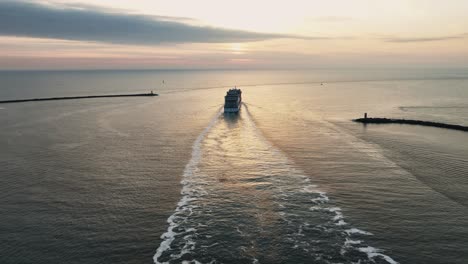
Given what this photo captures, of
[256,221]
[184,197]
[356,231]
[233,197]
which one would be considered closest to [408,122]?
[233,197]

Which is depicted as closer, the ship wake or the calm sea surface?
the ship wake

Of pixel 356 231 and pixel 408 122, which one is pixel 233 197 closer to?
pixel 356 231

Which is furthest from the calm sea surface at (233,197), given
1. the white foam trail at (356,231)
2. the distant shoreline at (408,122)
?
the distant shoreline at (408,122)

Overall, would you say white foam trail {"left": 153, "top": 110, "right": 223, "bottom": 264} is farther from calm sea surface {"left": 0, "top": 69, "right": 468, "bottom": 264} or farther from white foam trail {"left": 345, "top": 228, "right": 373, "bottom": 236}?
white foam trail {"left": 345, "top": 228, "right": 373, "bottom": 236}

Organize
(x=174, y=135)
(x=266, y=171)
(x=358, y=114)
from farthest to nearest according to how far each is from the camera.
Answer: (x=358, y=114) < (x=174, y=135) < (x=266, y=171)

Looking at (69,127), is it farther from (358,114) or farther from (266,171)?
(358,114)

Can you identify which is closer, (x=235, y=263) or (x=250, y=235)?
(x=235, y=263)

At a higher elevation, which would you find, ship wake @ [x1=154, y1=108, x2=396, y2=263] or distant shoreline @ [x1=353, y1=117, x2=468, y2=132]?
distant shoreline @ [x1=353, y1=117, x2=468, y2=132]

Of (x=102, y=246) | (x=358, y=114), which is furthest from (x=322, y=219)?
(x=358, y=114)

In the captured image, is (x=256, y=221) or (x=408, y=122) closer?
(x=256, y=221)

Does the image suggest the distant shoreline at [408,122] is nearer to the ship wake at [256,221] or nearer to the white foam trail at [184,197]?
the white foam trail at [184,197]

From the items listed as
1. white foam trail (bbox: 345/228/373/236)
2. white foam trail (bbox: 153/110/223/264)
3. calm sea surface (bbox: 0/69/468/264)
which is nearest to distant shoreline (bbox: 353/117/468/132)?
calm sea surface (bbox: 0/69/468/264)
